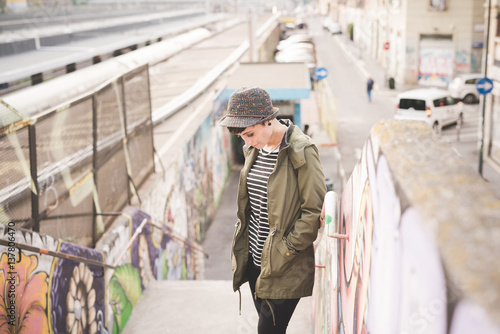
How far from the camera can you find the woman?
10.8 feet

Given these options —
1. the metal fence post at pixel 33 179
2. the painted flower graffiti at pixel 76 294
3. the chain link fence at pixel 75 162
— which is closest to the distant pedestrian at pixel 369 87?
the chain link fence at pixel 75 162

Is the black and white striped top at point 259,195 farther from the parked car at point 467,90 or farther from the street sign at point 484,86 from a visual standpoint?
the parked car at point 467,90

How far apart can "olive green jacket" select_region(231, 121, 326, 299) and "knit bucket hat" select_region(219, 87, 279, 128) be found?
0.19m

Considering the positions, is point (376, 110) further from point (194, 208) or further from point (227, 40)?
point (194, 208)

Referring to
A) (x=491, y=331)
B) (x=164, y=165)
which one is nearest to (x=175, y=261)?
(x=164, y=165)

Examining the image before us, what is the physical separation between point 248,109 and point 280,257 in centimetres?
84

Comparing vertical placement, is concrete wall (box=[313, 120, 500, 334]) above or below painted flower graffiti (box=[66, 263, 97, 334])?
above

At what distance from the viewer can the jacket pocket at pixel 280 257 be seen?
334cm

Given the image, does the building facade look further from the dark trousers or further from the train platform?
the dark trousers

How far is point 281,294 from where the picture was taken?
3.48 metres

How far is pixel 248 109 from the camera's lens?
3.31 m

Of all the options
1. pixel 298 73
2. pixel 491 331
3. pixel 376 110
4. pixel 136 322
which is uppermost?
pixel 491 331

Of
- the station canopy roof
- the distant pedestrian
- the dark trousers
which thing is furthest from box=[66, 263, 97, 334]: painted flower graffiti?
the distant pedestrian

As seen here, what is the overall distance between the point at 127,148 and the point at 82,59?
11.1 m
